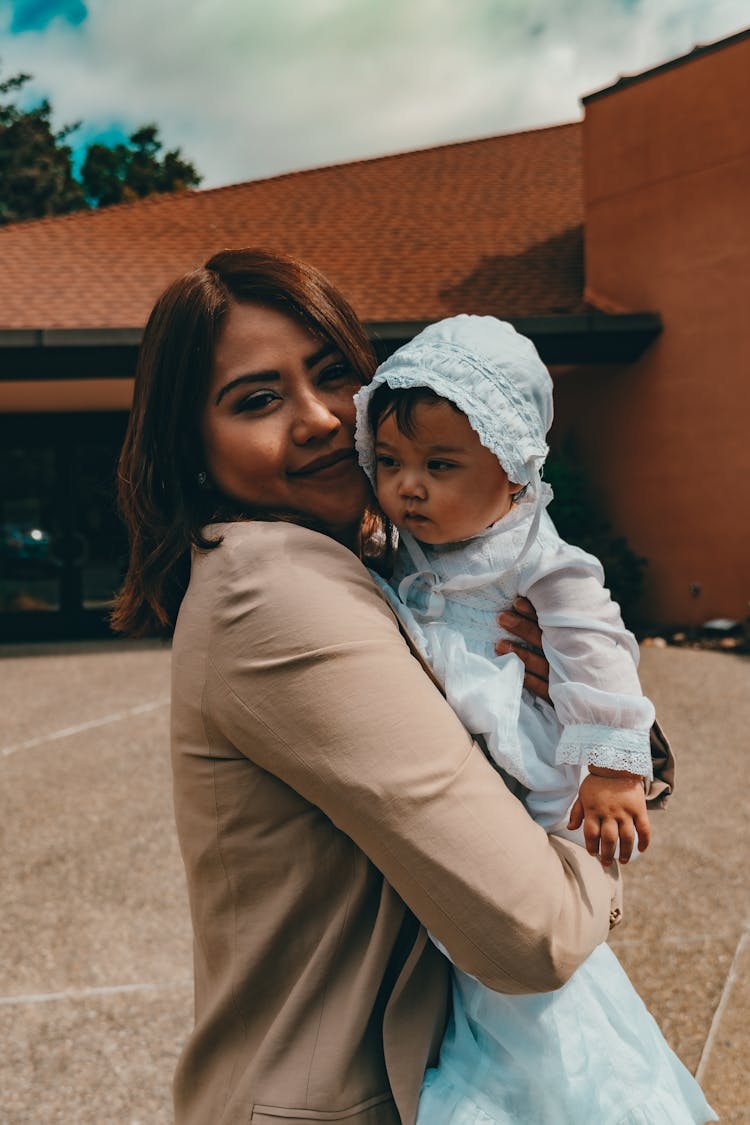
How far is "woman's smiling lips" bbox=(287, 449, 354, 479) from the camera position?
1683 millimetres

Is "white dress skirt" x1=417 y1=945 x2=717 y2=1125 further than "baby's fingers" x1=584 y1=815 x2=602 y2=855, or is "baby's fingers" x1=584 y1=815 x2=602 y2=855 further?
"baby's fingers" x1=584 y1=815 x2=602 y2=855

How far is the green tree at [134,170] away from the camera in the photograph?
36.2 m

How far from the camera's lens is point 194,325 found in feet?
5.18

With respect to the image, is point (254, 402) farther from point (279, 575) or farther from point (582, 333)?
point (582, 333)

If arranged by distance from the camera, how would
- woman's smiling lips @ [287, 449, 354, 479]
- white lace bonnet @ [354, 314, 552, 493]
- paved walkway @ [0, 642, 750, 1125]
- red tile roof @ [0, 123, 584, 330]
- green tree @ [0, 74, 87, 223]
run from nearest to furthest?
white lace bonnet @ [354, 314, 552, 493], woman's smiling lips @ [287, 449, 354, 479], paved walkway @ [0, 642, 750, 1125], red tile roof @ [0, 123, 584, 330], green tree @ [0, 74, 87, 223]

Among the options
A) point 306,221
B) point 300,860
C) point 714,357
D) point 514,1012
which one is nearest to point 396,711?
point 300,860

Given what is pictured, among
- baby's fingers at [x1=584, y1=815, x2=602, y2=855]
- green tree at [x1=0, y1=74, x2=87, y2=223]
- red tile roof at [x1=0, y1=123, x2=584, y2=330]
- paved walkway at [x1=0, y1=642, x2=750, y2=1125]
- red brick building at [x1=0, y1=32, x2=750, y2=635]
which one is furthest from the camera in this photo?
green tree at [x1=0, y1=74, x2=87, y2=223]

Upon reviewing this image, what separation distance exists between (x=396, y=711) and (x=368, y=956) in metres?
0.31

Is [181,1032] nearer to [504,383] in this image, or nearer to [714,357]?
[504,383]

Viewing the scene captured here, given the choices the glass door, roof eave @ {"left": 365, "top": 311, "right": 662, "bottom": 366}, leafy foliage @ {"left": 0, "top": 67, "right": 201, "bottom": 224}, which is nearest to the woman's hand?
roof eave @ {"left": 365, "top": 311, "right": 662, "bottom": 366}

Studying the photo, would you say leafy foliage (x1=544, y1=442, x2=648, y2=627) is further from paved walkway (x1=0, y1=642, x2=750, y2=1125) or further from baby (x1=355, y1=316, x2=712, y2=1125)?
baby (x1=355, y1=316, x2=712, y2=1125)

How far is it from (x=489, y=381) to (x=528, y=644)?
42cm

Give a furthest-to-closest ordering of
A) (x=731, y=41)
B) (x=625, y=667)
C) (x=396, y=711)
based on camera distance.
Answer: (x=731, y=41) → (x=625, y=667) → (x=396, y=711)

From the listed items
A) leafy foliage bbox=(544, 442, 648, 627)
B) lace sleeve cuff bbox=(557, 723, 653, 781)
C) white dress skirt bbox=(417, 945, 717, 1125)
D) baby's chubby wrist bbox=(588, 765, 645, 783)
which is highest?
lace sleeve cuff bbox=(557, 723, 653, 781)
